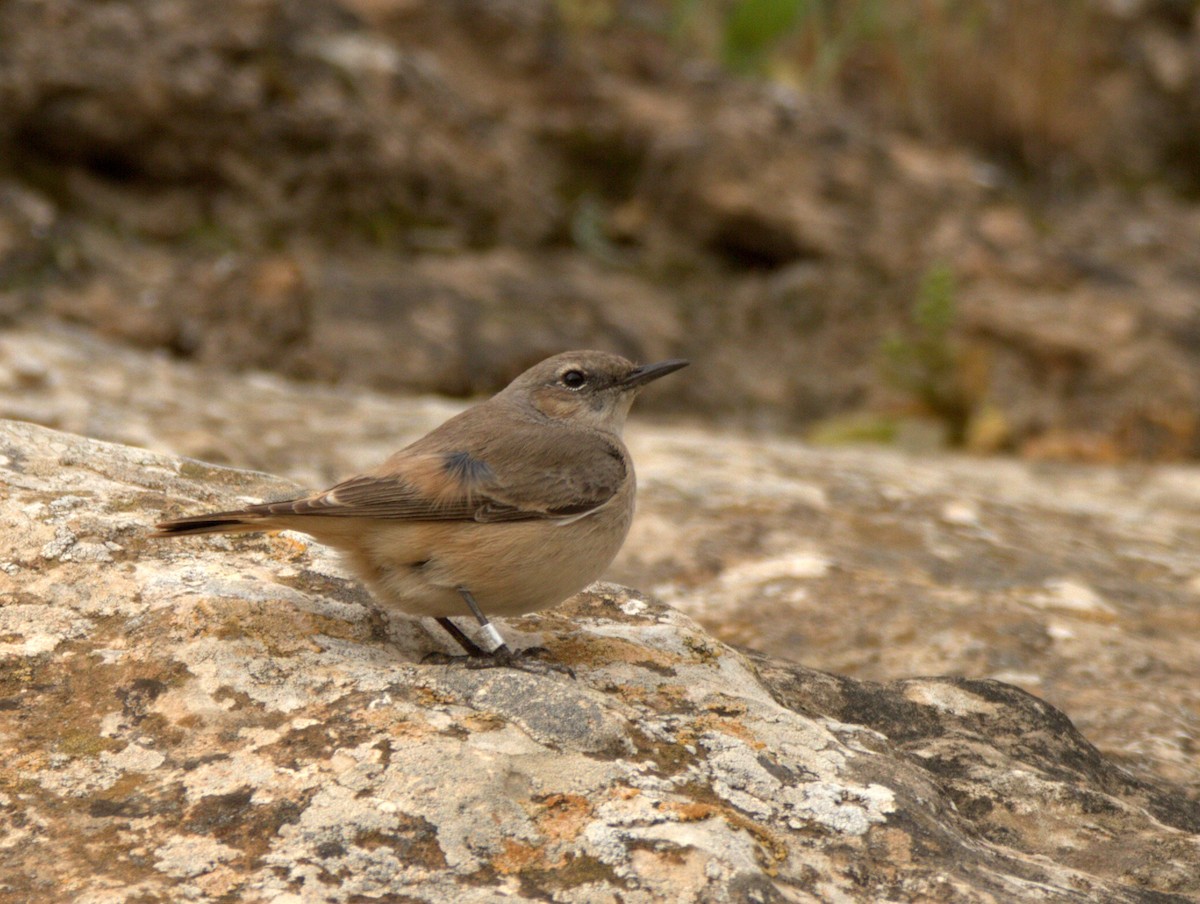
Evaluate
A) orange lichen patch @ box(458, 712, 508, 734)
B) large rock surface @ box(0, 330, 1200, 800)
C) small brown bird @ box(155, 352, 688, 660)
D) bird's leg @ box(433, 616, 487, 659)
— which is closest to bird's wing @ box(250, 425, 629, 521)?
small brown bird @ box(155, 352, 688, 660)

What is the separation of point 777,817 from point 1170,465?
19.5 ft

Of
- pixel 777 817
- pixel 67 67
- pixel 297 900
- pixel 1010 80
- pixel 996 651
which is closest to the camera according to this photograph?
pixel 297 900

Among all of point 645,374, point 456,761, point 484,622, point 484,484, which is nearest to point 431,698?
point 456,761

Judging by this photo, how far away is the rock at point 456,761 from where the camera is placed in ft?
8.41

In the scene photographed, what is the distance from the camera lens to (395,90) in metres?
8.50

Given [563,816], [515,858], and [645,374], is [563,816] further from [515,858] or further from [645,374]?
[645,374]

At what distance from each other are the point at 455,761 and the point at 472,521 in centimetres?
103

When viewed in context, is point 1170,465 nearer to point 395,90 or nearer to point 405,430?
point 405,430

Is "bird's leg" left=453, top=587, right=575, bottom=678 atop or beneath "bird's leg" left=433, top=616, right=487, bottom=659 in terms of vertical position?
atop

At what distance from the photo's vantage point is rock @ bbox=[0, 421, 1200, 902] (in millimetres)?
2564

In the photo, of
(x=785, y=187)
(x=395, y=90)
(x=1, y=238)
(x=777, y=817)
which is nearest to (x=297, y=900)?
(x=777, y=817)

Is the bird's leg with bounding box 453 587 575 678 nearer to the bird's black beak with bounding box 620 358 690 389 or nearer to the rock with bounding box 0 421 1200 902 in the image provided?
the rock with bounding box 0 421 1200 902

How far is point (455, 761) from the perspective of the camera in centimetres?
285

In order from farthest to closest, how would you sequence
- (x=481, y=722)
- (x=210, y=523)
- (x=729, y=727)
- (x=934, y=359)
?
1. (x=934, y=359)
2. (x=210, y=523)
3. (x=729, y=727)
4. (x=481, y=722)
